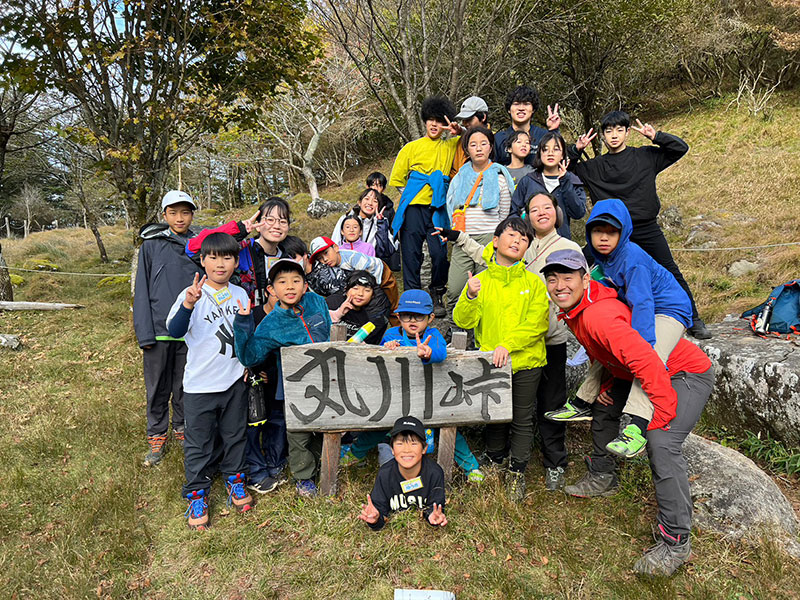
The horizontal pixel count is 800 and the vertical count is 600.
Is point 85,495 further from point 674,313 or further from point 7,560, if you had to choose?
point 674,313

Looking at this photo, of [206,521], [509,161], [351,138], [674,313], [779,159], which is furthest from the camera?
[351,138]

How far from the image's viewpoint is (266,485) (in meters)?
3.93

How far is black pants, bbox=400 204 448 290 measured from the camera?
568 cm

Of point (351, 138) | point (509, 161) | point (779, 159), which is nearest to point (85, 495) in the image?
point (509, 161)

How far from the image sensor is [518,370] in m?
3.71

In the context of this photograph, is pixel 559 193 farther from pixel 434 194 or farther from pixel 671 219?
Result: pixel 671 219

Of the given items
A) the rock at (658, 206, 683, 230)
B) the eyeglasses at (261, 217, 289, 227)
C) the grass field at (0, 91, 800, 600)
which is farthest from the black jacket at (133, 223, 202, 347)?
the rock at (658, 206, 683, 230)

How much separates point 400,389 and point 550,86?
11.9 metres

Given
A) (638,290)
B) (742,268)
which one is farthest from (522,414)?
(742,268)

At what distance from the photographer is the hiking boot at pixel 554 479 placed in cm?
384

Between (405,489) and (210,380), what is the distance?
1.70m

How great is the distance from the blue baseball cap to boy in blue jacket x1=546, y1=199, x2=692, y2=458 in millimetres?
1312

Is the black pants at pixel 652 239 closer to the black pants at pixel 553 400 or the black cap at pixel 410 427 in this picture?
the black pants at pixel 553 400

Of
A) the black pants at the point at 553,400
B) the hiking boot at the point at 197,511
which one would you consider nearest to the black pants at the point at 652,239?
the black pants at the point at 553,400
